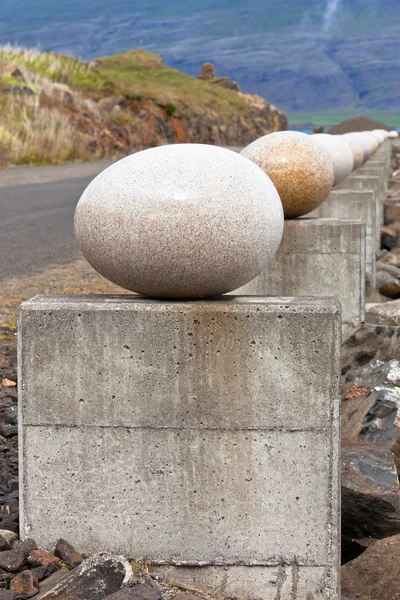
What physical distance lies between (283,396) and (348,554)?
1517 millimetres

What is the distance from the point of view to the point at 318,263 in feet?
29.8

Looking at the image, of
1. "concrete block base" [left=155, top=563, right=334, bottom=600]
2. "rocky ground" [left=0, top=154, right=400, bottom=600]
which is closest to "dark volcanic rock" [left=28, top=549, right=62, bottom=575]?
"rocky ground" [left=0, top=154, right=400, bottom=600]

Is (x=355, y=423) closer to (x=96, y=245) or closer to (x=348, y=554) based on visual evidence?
(x=348, y=554)

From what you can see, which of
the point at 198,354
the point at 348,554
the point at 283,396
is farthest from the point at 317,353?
the point at 348,554

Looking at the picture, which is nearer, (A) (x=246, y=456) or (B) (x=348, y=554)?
(A) (x=246, y=456)

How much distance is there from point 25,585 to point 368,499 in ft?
5.91

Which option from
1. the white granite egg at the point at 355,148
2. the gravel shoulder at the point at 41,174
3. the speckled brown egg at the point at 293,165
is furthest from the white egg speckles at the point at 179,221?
the gravel shoulder at the point at 41,174

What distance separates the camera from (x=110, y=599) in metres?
3.70

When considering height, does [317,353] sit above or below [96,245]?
below

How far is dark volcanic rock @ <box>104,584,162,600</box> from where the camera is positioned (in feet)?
12.2

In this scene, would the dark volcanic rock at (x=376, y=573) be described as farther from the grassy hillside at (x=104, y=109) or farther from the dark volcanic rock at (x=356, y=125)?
the dark volcanic rock at (x=356, y=125)

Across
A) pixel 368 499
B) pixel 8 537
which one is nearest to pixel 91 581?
pixel 8 537

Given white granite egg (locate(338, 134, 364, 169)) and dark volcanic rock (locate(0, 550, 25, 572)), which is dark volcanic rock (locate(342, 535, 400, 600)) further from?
white granite egg (locate(338, 134, 364, 169))

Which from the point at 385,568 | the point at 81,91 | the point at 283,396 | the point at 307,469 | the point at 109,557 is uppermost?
the point at 283,396
